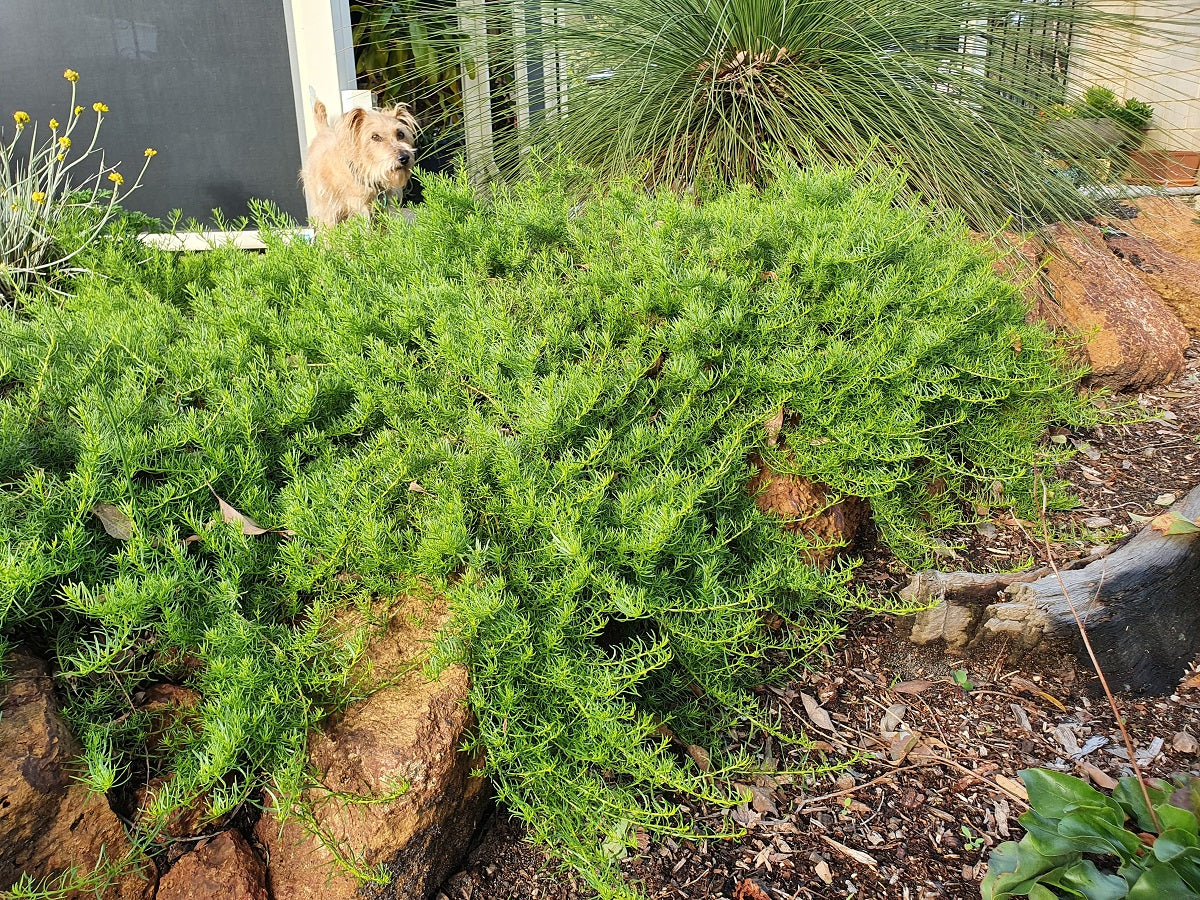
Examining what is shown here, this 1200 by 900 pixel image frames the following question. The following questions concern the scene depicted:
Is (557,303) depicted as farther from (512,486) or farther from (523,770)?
(523,770)

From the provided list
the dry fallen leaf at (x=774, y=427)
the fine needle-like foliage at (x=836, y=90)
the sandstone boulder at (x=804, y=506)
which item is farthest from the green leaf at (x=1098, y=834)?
the fine needle-like foliage at (x=836, y=90)

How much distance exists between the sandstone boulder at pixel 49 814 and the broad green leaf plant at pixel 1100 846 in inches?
60.9

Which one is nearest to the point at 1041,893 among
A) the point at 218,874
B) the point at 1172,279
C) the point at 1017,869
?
the point at 1017,869

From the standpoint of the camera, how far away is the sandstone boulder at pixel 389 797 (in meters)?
1.53

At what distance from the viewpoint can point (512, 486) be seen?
1735mm

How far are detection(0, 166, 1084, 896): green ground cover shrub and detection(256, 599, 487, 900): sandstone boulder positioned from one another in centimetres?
6

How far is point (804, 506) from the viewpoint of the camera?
2266 millimetres

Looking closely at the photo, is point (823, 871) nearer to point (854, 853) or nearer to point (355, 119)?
point (854, 853)

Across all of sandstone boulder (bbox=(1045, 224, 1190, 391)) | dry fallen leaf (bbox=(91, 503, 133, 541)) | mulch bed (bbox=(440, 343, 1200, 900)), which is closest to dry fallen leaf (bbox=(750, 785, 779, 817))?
mulch bed (bbox=(440, 343, 1200, 900))

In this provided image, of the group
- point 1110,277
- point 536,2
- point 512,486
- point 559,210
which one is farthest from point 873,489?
point 536,2

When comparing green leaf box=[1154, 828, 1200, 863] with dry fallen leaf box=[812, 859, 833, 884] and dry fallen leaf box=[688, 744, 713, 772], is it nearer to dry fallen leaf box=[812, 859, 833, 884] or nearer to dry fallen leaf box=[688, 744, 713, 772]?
dry fallen leaf box=[812, 859, 833, 884]

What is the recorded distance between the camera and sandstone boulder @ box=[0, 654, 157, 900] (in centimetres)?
138

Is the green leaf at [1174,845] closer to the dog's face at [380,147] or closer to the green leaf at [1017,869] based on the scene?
the green leaf at [1017,869]

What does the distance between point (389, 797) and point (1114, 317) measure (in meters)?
3.41
